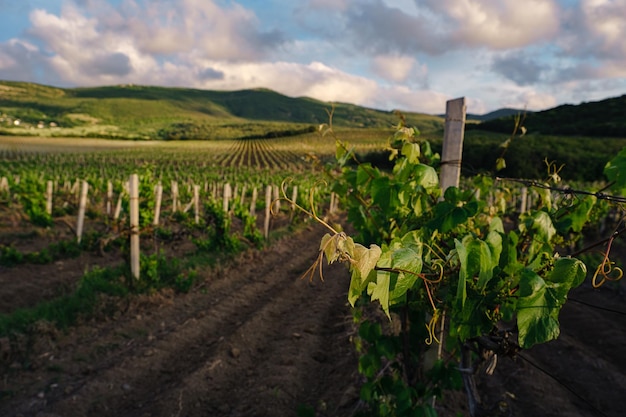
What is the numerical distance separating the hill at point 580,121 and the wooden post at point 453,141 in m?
60.0

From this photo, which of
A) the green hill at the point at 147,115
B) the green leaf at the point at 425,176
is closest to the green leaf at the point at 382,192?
the green leaf at the point at 425,176

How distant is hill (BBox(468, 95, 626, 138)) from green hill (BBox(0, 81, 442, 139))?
24.4m

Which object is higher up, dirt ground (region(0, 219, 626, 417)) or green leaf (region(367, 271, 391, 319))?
green leaf (region(367, 271, 391, 319))

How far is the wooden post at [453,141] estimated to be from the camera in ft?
8.69

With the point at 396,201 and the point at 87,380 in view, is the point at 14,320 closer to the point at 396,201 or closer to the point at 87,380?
the point at 87,380

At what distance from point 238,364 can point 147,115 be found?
15370 centimetres

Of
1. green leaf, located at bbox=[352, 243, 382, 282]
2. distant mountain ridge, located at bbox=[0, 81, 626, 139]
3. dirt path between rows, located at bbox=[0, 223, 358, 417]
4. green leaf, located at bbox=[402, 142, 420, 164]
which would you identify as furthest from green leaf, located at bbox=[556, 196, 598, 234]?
distant mountain ridge, located at bbox=[0, 81, 626, 139]

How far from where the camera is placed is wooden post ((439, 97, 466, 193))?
2648 millimetres

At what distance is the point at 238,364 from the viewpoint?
4.92 meters

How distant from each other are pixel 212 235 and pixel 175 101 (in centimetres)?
18086

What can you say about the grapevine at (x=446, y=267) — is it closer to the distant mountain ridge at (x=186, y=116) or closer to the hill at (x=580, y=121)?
the distant mountain ridge at (x=186, y=116)

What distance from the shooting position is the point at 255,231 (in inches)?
416

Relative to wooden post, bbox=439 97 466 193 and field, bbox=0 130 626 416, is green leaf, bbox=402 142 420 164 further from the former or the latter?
field, bbox=0 130 626 416

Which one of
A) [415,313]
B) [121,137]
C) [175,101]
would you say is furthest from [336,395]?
[175,101]
